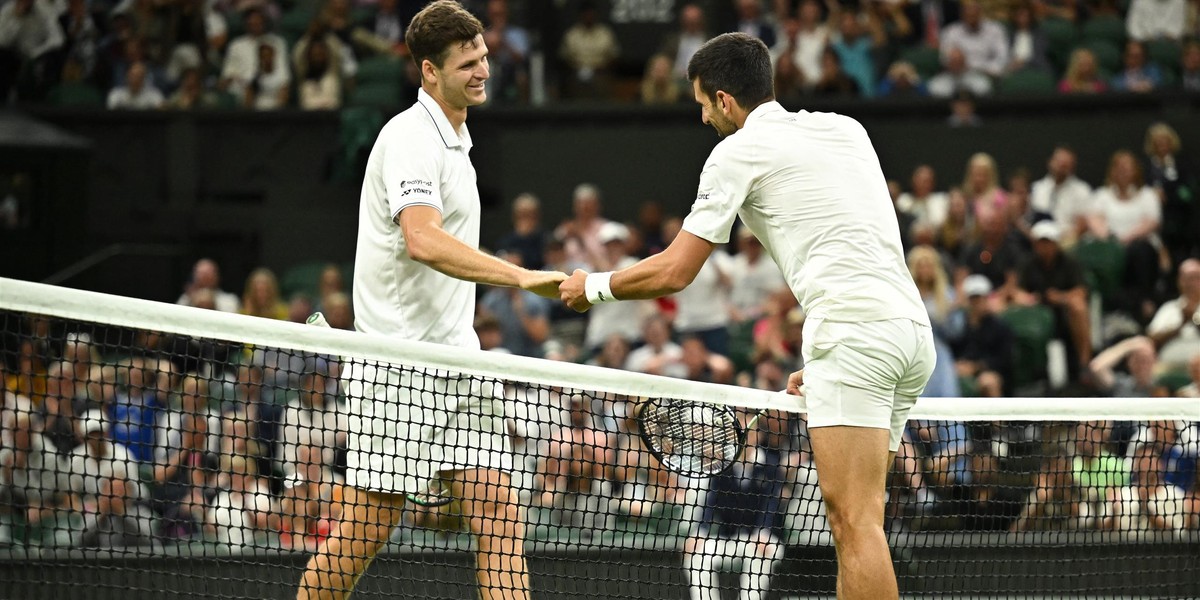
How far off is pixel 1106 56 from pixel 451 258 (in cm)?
1076

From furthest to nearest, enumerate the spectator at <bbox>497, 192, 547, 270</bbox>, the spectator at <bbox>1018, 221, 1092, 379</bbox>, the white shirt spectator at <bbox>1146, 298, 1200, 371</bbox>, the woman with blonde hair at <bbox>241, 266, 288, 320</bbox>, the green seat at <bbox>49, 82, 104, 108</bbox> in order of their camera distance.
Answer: the green seat at <bbox>49, 82, 104, 108</bbox>, the spectator at <bbox>497, 192, 547, 270</bbox>, the woman with blonde hair at <bbox>241, 266, 288, 320</bbox>, the spectator at <bbox>1018, 221, 1092, 379</bbox>, the white shirt spectator at <bbox>1146, 298, 1200, 371</bbox>

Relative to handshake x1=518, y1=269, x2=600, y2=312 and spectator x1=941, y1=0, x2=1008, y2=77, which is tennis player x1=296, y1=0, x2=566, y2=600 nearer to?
handshake x1=518, y1=269, x2=600, y2=312

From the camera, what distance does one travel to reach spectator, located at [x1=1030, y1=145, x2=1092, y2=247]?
12.0 m

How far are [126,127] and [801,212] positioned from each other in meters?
10.8

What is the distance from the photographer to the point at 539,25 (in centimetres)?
1460

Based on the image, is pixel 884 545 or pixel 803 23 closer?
pixel 884 545

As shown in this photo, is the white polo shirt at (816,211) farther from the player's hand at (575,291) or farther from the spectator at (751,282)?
the spectator at (751,282)

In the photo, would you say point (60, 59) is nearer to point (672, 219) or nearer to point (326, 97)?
point (326, 97)

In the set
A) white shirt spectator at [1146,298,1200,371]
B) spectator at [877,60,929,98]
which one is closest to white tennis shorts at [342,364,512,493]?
white shirt spectator at [1146,298,1200,371]

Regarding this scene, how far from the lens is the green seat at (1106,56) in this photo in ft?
44.9

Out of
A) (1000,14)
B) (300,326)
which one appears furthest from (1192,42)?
(300,326)

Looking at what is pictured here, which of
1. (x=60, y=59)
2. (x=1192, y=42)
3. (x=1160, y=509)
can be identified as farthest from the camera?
(x=60, y=59)

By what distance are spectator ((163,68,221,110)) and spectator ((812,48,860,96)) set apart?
18.6 ft

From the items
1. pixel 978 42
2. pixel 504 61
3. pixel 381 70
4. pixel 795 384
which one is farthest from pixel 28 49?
pixel 795 384
